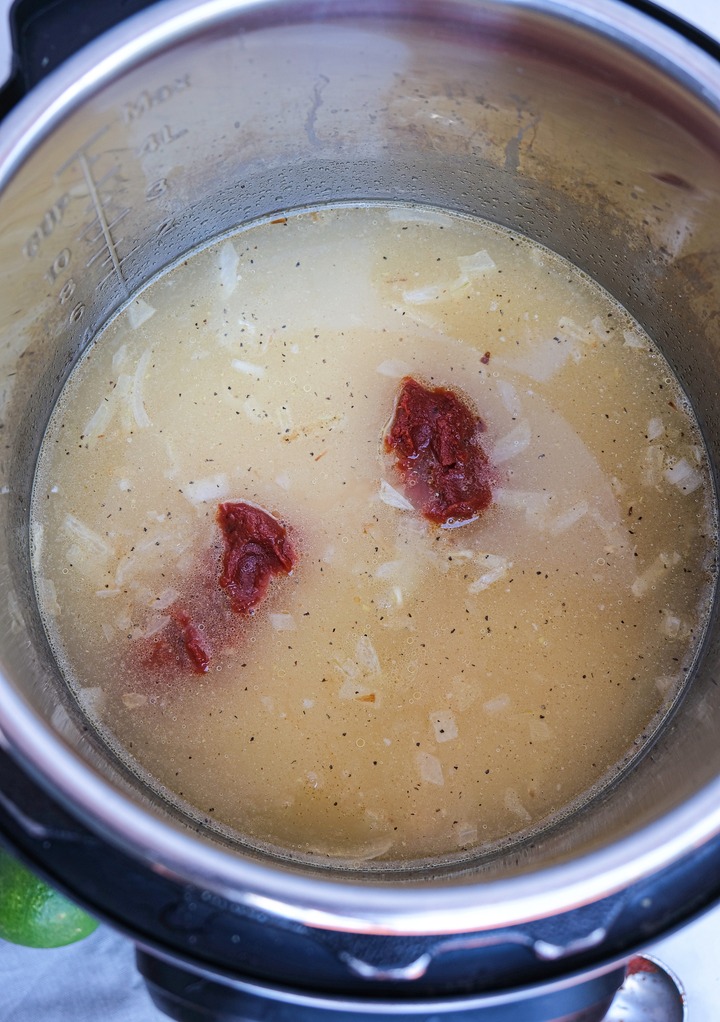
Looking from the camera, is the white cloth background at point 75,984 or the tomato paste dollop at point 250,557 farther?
the white cloth background at point 75,984

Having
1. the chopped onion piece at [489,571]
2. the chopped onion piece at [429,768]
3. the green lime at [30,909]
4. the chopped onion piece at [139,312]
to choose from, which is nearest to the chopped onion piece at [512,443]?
the chopped onion piece at [489,571]

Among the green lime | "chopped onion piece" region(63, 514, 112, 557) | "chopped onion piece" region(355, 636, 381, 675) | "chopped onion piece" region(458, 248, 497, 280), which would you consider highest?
"chopped onion piece" region(458, 248, 497, 280)

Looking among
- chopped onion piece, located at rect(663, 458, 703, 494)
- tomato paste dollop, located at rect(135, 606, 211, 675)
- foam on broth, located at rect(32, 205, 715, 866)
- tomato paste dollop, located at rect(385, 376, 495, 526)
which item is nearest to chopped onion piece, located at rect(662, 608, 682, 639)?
foam on broth, located at rect(32, 205, 715, 866)

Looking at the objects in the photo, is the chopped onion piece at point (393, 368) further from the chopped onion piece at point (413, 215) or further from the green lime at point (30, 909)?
the green lime at point (30, 909)

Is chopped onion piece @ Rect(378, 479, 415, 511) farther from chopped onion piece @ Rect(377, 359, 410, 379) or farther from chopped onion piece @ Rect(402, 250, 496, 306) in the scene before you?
chopped onion piece @ Rect(402, 250, 496, 306)

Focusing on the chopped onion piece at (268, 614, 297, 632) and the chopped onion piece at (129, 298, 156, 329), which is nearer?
the chopped onion piece at (268, 614, 297, 632)

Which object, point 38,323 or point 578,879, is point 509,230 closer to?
point 38,323
